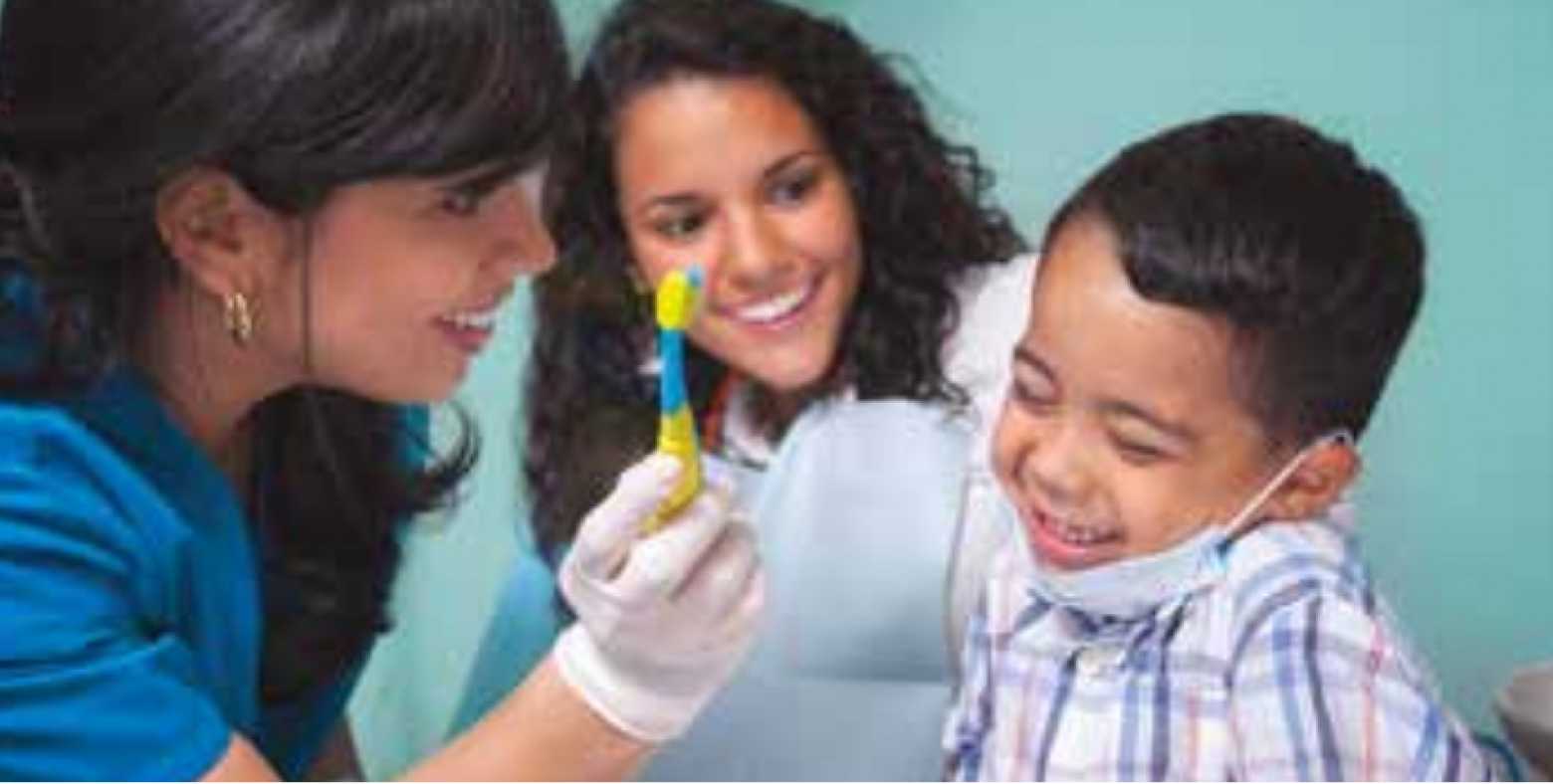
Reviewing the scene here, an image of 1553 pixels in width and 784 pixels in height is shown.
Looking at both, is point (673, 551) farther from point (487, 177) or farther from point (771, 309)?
point (771, 309)

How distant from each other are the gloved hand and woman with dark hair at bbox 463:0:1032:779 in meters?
0.32

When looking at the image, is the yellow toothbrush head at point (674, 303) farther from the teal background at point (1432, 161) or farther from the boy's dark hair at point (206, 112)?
the teal background at point (1432, 161)

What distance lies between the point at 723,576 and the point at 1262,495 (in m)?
0.30

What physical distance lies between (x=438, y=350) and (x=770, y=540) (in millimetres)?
431

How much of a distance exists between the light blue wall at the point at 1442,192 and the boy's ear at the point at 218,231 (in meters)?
0.82

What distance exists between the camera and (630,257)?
1.41 metres

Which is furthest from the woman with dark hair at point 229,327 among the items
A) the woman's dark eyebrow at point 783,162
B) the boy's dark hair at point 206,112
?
the woman's dark eyebrow at point 783,162

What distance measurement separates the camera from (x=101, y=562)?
824mm

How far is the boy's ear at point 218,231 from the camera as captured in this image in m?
0.82

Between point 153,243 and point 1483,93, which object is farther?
A: point 1483,93

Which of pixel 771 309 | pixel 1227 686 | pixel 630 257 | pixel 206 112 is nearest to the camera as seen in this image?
pixel 206 112

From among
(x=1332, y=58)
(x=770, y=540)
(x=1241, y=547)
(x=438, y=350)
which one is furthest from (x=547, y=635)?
(x=1332, y=58)

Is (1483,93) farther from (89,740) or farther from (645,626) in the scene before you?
(89,740)

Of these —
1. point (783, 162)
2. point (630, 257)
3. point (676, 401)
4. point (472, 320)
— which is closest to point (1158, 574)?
point (676, 401)
